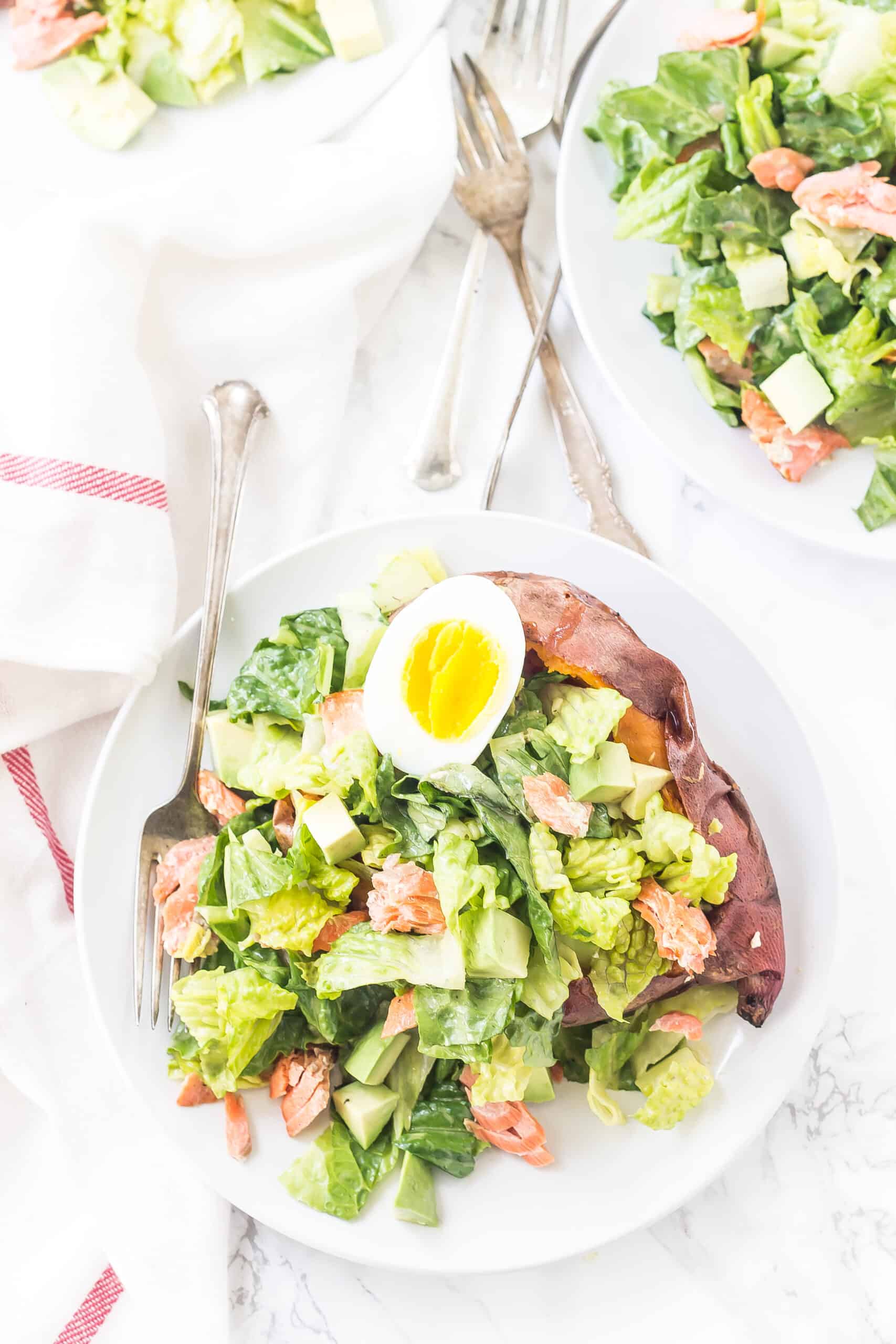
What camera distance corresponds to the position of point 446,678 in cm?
201

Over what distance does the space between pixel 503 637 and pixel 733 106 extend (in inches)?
52.7

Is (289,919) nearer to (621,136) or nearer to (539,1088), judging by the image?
(539,1088)

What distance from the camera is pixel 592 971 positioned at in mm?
2018

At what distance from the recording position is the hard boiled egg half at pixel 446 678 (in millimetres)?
1991

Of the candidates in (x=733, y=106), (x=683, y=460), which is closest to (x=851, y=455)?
(x=683, y=460)

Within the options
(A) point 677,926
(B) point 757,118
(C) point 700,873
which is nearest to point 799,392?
(B) point 757,118

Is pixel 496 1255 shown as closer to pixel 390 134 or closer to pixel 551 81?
pixel 390 134

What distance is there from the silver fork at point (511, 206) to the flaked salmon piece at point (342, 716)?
0.80 meters

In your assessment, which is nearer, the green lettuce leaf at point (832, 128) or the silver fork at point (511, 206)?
the green lettuce leaf at point (832, 128)

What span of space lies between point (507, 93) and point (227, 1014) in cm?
224

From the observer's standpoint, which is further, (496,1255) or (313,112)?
(313,112)

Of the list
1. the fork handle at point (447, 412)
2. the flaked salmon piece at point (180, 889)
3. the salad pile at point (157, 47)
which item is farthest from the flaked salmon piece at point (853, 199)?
the flaked salmon piece at point (180, 889)

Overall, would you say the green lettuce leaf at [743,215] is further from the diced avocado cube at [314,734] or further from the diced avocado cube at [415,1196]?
the diced avocado cube at [415,1196]

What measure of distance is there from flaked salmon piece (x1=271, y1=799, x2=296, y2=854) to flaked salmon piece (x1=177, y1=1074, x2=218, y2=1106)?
1.72 feet
